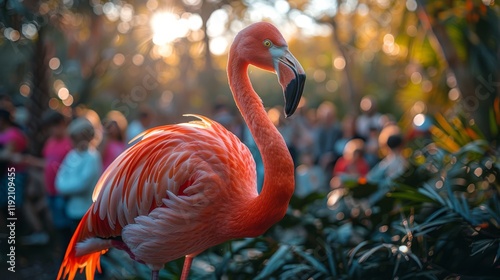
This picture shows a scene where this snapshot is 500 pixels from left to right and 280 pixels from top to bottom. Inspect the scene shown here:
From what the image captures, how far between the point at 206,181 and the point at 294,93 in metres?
0.61

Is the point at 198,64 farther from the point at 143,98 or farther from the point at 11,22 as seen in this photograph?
the point at 11,22

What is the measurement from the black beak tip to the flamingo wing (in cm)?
47

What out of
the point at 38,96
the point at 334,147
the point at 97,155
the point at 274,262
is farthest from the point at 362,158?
the point at 38,96

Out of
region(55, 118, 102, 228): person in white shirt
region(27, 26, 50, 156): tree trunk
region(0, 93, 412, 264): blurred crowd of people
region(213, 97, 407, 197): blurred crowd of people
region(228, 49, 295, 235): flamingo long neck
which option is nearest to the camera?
region(228, 49, 295, 235): flamingo long neck

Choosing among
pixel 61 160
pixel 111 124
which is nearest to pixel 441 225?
pixel 111 124

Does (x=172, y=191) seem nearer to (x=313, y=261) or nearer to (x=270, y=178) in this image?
(x=270, y=178)

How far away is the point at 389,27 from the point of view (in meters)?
15.1

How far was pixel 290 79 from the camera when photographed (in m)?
3.23

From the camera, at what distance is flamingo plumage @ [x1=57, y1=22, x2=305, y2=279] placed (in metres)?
3.36

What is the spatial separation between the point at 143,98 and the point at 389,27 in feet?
17.8

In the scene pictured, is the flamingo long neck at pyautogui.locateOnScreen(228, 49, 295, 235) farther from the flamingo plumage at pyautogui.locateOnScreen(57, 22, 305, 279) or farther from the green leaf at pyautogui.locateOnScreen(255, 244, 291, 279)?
the green leaf at pyautogui.locateOnScreen(255, 244, 291, 279)

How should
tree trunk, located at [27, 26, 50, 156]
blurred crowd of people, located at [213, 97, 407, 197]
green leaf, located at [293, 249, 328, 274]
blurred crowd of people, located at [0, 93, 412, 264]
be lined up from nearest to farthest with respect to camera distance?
1. green leaf, located at [293, 249, 328, 274]
2. blurred crowd of people, located at [0, 93, 412, 264]
3. blurred crowd of people, located at [213, 97, 407, 197]
4. tree trunk, located at [27, 26, 50, 156]

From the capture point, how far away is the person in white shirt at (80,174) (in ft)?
18.5

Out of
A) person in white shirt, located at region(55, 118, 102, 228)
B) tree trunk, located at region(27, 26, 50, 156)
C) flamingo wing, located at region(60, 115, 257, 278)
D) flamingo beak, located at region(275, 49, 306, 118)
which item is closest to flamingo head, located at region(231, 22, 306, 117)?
flamingo beak, located at region(275, 49, 306, 118)
